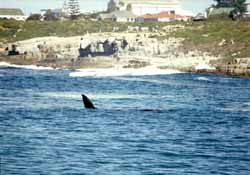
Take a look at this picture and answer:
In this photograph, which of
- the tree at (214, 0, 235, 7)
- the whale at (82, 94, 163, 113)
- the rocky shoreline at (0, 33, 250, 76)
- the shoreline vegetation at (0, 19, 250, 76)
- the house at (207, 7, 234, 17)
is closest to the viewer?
the whale at (82, 94, 163, 113)

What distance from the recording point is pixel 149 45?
128625mm

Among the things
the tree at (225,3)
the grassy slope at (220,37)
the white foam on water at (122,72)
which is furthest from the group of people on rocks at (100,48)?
the tree at (225,3)

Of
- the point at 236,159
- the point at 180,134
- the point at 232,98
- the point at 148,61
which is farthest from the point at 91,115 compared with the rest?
the point at 148,61

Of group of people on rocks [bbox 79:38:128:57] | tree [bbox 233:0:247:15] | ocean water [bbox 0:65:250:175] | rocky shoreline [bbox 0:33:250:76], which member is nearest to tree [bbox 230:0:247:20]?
tree [bbox 233:0:247:15]

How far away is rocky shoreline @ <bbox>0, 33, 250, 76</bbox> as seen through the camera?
107875mm

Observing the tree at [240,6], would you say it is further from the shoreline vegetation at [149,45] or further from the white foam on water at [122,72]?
the white foam on water at [122,72]

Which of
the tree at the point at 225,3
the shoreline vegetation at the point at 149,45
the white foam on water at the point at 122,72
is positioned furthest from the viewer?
the tree at the point at 225,3

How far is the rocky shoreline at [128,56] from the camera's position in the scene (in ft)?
354

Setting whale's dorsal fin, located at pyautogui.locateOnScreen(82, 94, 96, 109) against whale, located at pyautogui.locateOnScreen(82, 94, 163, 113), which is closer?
whale, located at pyautogui.locateOnScreen(82, 94, 163, 113)

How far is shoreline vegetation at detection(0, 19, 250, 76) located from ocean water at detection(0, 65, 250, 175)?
43.3 m

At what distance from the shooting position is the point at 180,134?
35969 millimetres

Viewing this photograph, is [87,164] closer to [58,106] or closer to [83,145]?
[83,145]

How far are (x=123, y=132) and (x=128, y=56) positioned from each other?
86224 millimetres

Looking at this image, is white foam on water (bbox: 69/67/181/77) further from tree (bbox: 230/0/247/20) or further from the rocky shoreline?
tree (bbox: 230/0/247/20)
